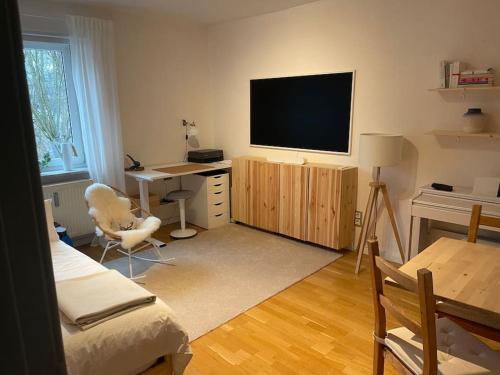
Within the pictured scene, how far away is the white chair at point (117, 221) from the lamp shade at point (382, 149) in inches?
81.5

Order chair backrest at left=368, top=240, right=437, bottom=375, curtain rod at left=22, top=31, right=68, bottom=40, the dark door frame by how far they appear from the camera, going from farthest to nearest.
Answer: curtain rod at left=22, top=31, right=68, bottom=40, chair backrest at left=368, top=240, right=437, bottom=375, the dark door frame

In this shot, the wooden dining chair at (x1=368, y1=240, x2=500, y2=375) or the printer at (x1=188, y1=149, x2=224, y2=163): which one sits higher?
the printer at (x1=188, y1=149, x2=224, y2=163)

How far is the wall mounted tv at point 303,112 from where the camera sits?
12.6ft

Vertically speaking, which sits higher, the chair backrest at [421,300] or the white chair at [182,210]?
the chair backrest at [421,300]

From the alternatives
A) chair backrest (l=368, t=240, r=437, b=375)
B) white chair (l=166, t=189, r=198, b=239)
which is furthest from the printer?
chair backrest (l=368, t=240, r=437, b=375)

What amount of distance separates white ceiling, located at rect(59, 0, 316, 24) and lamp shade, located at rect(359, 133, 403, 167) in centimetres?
174

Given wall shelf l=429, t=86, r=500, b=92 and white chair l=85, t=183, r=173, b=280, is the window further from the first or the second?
wall shelf l=429, t=86, r=500, b=92

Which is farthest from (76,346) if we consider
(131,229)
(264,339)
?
(131,229)

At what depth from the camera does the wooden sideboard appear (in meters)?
3.74

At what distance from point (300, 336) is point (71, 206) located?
9.17 ft

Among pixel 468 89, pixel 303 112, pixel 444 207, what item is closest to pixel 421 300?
pixel 444 207

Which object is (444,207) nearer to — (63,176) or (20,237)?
(20,237)

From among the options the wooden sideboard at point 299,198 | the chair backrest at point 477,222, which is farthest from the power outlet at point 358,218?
the chair backrest at point 477,222

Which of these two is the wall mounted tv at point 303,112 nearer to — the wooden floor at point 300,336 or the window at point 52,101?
the wooden floor at point 300,336
